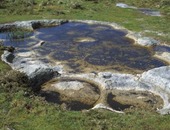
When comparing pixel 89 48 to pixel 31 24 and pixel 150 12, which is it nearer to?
pixel 31 24

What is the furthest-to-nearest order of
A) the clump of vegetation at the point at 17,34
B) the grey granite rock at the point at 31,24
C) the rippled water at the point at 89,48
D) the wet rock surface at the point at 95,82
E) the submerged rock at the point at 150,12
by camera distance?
1. the submerged rock at the point at 150,12
2. the grey granite rock at the point at 31,24
3. the clump of vegetation at the point at 17,34
4. the rippled water at the point at 89,48
5. the wet rock surface at the point at 95,82

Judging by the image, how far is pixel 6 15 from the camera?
63062mm

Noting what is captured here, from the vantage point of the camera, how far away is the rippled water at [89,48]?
39781mm

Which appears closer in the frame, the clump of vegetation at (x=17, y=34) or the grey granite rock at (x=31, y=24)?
the clump of vegetation at (x=17, y=34)

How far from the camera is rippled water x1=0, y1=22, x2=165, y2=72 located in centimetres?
3978

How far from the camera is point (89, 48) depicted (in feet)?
149

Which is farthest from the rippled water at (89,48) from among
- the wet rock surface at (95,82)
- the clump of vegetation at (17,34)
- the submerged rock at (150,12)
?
the submerged rock at (150,12)

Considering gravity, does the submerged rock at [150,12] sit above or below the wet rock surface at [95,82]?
below

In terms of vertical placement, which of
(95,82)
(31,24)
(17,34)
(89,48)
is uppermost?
(95,82)

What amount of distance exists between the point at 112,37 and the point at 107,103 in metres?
22.3

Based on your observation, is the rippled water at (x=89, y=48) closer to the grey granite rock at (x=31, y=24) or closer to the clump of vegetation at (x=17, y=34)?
the clump of vegetation at (x=17, y=34)

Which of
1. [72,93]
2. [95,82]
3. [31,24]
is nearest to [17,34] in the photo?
[31,24]

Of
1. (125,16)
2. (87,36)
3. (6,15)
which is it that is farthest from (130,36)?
(6,15)

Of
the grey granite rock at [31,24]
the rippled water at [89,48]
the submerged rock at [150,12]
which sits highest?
the rippled water at [89,48]
